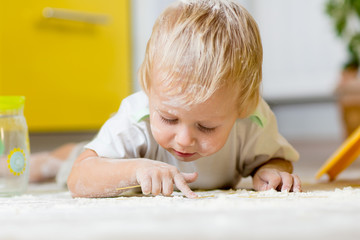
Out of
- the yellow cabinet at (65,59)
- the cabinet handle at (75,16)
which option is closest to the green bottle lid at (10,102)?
the yellow cabinet at (65,59)

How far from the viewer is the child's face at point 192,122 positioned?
0.62 meters

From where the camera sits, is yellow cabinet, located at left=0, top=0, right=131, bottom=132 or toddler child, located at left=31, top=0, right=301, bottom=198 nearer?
toddler child, located at left=31, top=0, right=301, bottom=198

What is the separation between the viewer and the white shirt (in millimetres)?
742

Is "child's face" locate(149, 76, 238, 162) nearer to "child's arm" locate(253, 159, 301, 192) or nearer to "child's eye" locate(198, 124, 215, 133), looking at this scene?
"child's eye" locate(198, 124, 215, 133)

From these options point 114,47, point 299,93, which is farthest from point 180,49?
point 299,93

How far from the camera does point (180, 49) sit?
62 centimetres

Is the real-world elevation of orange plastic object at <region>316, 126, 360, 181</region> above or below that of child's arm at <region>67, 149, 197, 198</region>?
below

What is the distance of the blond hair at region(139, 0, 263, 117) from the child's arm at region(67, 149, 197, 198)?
0.30ft

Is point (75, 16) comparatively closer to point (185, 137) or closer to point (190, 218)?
point (185, 137)

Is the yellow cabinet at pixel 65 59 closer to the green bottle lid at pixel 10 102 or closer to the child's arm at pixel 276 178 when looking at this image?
the green bottle lid at pixel 10 102

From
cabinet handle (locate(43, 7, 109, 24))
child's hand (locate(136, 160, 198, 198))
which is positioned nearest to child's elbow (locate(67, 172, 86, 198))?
child's hand (locate(136, 160, 198, 198))

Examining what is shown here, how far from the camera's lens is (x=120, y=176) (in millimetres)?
665

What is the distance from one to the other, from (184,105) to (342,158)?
488mm

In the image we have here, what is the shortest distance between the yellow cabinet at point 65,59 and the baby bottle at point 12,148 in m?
0.81
